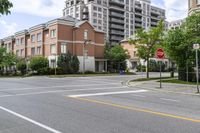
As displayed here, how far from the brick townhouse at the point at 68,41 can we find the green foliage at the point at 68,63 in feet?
8.25

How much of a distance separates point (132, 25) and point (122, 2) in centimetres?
1142

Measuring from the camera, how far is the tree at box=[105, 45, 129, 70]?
57.6 metres

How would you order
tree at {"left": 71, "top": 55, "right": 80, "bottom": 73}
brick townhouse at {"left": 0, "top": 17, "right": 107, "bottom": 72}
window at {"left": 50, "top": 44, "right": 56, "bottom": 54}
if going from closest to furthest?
tree at {"left": 71, "top": 55, "right": 80, "bottom": 73} < brick townhouse at {"left": 0, "top": 17, "right": 107, "bottom": 72} < window at {"left": 50, "top": 44, "right": 56, "bottom": 54}

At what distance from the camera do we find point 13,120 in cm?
825

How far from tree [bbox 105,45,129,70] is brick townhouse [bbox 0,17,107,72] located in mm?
1948

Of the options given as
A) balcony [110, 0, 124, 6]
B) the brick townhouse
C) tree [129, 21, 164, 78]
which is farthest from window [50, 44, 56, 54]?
balcony [110, 0, 124, 6]

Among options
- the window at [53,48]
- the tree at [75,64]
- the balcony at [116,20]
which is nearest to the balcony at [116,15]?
the balcony at [116,20]

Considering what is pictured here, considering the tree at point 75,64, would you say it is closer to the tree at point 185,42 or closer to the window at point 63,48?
the window at point 63,48

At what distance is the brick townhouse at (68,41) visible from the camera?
51.8 meters

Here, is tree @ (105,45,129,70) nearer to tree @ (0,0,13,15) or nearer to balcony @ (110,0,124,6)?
tree @ (0,0,13,15)

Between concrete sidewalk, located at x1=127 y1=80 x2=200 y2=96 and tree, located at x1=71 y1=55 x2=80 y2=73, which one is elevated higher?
tree, located at x1=71 y1=55 x2=80 y2=73

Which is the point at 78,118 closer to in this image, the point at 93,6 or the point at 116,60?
the point at 116,60

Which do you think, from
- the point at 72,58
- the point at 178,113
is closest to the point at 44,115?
the point at 178,113

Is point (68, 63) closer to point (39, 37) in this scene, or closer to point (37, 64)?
point (37, 64)
